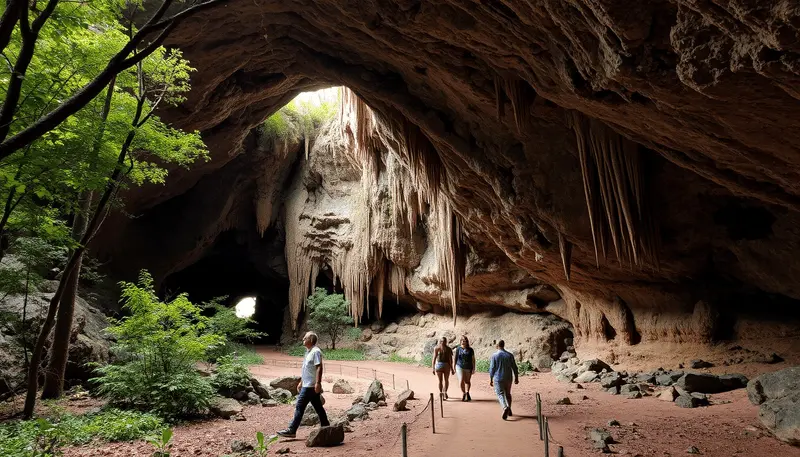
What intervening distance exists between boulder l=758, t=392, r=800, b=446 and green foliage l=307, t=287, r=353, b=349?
737 inches

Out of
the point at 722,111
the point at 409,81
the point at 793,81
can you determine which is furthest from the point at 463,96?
the point at 793,81

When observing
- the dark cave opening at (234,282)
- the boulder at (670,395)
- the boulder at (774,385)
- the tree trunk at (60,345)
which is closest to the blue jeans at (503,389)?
the boulder at (670,395)

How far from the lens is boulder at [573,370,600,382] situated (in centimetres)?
1206

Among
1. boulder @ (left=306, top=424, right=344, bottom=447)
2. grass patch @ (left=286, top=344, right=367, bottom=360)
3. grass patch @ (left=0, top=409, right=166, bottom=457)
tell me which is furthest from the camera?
grass patch @ (left=286, top=344, right=367, bottom=360)

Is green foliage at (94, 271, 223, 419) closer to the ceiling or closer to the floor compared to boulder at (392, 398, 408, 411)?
closer to the ceiling

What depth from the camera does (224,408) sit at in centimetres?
827

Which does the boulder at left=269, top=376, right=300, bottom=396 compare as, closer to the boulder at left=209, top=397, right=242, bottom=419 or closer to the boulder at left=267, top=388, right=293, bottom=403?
the boulder at left=267, top=388, right=293, bottom=403

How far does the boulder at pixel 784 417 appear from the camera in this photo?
17.7ft

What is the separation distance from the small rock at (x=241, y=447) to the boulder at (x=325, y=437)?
2.43 ft

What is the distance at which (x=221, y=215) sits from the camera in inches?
848

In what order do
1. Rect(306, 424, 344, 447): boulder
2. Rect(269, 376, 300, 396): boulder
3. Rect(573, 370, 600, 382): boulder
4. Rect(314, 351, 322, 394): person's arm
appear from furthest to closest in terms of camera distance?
1. Rect(573, 370, 600, 382): boulder
2. Rect(269, 376, 300, 396): boulder
3. Rect(314, 351, 322, 394): person's arm
4. Rect(306, 424, 344, 447): boulder

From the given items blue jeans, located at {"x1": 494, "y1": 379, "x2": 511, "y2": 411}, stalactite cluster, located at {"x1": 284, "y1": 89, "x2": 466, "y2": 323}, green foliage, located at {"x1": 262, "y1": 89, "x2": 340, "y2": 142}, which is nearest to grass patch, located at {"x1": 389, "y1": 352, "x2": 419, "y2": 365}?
stalactite cluster, located at {"x1": 284, "y1": 89, "x2": 466, "y2": 323}

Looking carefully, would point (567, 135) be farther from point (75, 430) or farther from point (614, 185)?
point (75, 430)

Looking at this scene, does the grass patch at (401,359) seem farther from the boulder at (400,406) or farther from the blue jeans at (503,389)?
the blue jeans at (503,389)
